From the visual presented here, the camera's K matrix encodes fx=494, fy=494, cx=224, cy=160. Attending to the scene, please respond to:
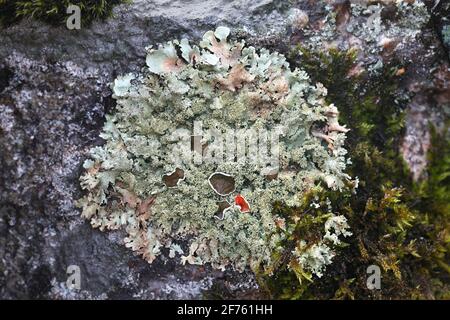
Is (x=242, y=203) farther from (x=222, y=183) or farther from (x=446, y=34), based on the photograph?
(x=446, y=34)

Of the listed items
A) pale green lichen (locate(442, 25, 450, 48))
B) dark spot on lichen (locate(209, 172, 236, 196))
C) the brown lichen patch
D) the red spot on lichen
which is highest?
pale green lichen (locate(442, 25, 450, 48))

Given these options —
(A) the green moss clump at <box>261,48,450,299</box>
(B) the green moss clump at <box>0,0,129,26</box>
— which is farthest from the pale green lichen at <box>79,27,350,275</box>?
(B) the green moss clump at <box>0,0,129,26</box>

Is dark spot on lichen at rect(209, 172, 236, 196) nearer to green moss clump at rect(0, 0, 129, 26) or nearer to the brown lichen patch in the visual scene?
the brown lichen patch

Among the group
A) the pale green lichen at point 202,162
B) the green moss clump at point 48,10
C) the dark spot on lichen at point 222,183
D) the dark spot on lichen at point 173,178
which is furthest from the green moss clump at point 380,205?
the green moss clump at point 48,10

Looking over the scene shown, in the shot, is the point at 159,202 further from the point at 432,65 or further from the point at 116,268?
the point at 432,65

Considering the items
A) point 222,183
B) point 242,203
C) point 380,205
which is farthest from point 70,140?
point 380,205

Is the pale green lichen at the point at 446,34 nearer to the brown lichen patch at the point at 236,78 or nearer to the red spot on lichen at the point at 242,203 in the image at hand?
the brown lichen patch at the point at 236,78
